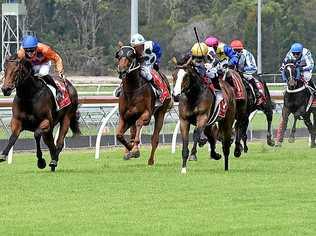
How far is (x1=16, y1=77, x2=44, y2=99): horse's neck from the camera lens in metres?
14.9

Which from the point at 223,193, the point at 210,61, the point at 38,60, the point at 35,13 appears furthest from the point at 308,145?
the point at 35,13

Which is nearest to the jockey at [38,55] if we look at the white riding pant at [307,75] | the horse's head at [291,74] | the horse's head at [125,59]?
the horse's head at [125,59]

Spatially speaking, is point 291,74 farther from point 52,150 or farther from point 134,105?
point 52,150

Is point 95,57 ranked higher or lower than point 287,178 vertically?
lower

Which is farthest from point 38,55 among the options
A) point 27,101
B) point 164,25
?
point 164,25

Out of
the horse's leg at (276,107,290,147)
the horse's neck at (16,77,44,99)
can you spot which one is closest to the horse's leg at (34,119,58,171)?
the horse's neck at (16,77,44,99)

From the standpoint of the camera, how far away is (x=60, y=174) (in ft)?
49.4

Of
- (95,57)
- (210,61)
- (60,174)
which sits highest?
(210,61)

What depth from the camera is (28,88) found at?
49.0 feet

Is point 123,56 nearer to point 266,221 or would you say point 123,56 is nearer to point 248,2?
point 266,221

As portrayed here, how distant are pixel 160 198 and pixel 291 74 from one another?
9.37 metres

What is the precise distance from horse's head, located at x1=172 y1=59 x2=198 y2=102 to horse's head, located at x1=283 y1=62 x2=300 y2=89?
5.91 meters

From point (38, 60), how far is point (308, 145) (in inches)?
345

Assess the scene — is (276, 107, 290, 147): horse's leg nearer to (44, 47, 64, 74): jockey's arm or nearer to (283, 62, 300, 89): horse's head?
(283, 62, 300, 89): horse's head
